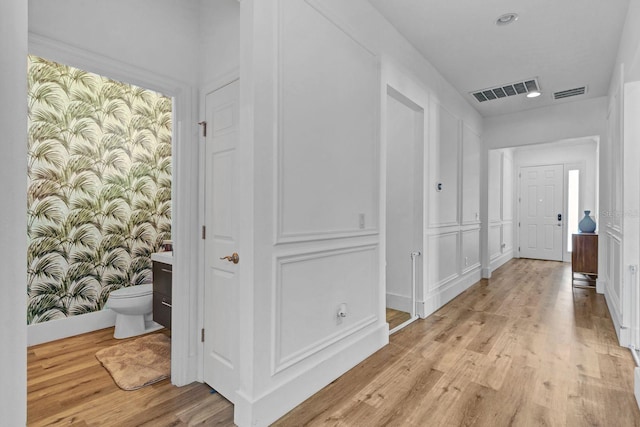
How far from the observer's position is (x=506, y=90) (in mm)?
4285

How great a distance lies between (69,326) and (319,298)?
8.06ft

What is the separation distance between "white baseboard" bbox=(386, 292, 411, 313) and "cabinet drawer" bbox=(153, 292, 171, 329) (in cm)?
227

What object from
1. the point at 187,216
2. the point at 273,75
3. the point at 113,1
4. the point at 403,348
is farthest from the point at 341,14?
the point at 403,348

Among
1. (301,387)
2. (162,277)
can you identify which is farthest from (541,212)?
(162,277)

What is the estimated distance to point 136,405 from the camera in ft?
6.25

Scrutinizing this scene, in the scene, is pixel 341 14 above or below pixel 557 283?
above

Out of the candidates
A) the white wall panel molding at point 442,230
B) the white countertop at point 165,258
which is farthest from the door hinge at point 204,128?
the white wall panel molding at point 442,230

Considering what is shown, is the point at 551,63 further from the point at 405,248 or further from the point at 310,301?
the point at 310,301

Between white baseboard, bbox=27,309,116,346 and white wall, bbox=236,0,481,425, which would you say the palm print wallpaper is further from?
white wall, bbox=236,0,481,425

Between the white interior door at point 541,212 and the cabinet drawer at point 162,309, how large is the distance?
7.53 metres

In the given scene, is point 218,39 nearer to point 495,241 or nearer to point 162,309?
point 162,309

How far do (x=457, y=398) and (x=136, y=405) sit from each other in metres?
1.89

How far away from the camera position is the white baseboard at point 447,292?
3.47 meters

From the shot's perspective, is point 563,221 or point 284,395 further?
point 563,221
